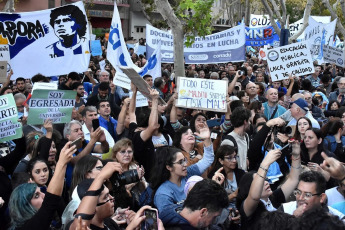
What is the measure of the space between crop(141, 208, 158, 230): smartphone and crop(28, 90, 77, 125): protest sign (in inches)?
143

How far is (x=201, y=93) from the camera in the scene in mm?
8398

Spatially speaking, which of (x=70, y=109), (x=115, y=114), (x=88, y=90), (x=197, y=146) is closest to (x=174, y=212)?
(x=197, y=146)

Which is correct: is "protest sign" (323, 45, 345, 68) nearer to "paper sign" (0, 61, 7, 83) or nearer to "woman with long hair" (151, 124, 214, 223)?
"paper sign" (0, 61, 7, 83)

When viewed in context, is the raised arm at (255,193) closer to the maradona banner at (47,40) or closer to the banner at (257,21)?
the maradona banner at (47,40)

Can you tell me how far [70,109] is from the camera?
7.39m

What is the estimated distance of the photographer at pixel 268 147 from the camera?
607 cm

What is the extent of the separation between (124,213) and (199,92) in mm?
3968

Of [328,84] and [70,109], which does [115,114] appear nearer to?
[70,109]

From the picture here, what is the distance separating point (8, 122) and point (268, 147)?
2988mm

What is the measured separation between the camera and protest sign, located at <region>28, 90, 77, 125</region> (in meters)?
7.09

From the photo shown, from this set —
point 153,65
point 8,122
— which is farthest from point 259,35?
point 8,122

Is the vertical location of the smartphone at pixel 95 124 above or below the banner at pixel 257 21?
below

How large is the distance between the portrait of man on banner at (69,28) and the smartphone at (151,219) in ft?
23.1

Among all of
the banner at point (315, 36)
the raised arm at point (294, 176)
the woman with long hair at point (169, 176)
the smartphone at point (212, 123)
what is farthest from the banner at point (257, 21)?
the woman with long hair at point (169, 176)
